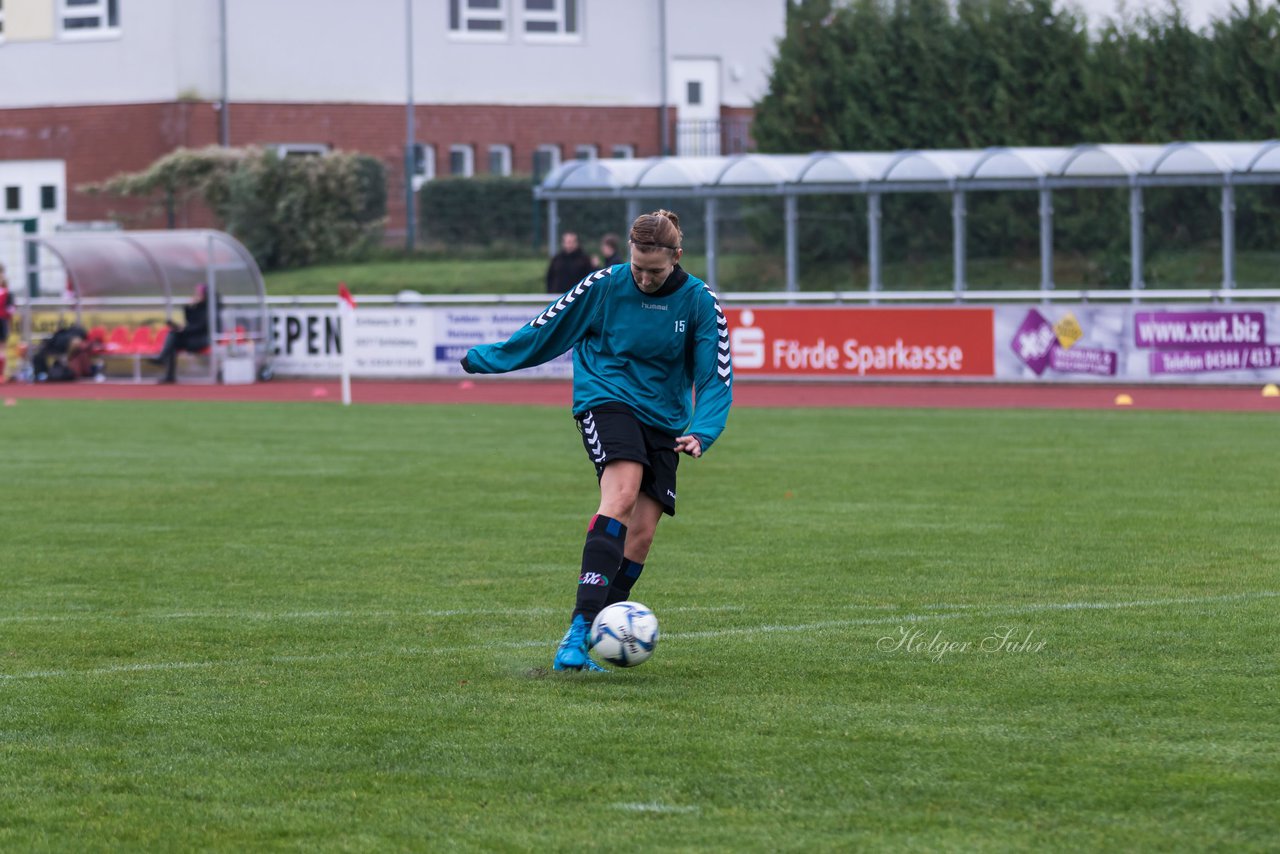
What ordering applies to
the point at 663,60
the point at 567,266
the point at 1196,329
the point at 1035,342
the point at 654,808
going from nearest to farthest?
the point at 654,808 → the point at 1196,329 → the point at 1035,342 → the point at 567,266 → the point at 663,60

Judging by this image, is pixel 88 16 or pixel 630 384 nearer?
pixel 630 384

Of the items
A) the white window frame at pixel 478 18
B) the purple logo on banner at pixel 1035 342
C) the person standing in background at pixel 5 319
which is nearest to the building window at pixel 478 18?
the white window frame at pixel 478 18

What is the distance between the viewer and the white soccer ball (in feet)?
24.6

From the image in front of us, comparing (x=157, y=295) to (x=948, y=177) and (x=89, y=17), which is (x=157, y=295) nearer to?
(x=89, y=17)

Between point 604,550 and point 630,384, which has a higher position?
point 630,384

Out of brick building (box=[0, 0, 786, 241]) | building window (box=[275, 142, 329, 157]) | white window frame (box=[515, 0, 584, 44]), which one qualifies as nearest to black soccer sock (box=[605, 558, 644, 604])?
brick building (box=[0, 0, 786, 241])

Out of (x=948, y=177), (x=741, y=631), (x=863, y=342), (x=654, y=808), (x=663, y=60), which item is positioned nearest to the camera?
(x=654, y=808)

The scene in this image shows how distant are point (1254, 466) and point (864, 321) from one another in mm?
11345

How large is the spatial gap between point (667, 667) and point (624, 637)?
0.38 meters

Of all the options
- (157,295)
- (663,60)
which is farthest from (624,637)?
(663,60)

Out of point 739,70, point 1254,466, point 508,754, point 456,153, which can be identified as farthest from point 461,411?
point 739,70

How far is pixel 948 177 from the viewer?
102 ft

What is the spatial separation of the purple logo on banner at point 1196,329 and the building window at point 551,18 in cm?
2352

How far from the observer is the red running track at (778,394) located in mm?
23875
